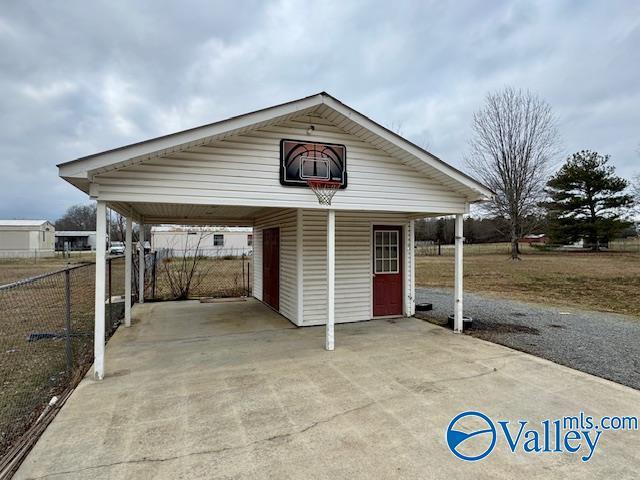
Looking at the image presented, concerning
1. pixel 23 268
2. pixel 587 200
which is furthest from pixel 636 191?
pixel 23 268

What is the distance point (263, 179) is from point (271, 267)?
13.5 feet

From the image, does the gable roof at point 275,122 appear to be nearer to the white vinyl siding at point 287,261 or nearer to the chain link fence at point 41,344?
the chain link fence at point 41,344

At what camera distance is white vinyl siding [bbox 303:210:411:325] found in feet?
22.5

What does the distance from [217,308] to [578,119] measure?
2603 centimetres

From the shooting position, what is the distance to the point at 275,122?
5004mm

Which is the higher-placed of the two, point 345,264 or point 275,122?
point 275,122

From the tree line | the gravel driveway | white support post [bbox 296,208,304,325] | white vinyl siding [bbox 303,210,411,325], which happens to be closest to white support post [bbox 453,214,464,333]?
the gravel driveway

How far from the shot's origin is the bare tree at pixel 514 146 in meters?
26.9

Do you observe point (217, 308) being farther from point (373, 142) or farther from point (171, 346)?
point (373, 142)

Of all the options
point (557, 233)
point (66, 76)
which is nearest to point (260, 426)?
point (66, 76)

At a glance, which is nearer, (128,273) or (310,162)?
(310,162)

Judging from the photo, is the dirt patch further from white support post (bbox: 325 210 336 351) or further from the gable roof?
white support post (bbox: 325 210 336 351)

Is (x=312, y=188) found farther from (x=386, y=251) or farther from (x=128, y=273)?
(x=128, y=273)

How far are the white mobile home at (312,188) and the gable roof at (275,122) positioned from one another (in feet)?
0.05
